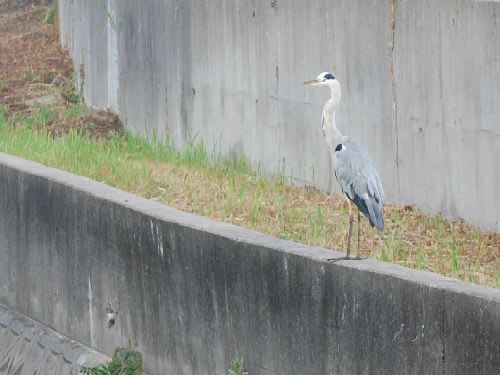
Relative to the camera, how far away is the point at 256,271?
6.88 m

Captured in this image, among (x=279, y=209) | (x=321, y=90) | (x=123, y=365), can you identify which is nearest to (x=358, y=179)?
(x=123, y=365)

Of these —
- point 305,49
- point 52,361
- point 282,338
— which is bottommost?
point 52,361

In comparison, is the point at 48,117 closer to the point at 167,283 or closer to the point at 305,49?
the point at 305,49

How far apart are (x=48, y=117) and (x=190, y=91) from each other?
7.87 feet

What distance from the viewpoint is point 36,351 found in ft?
30.3

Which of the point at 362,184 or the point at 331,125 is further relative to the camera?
the point at 331,125

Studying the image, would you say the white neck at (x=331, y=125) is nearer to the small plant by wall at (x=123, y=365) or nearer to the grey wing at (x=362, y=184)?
the grey wing at (x=362, y=184)

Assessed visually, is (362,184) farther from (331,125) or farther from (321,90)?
(321,90)

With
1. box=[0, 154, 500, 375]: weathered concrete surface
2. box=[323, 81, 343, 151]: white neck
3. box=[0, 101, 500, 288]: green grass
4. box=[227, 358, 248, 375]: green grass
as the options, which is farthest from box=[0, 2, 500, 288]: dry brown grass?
box=[227, 358, 248, 375]: green grass

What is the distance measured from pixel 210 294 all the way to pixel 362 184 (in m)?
0.96

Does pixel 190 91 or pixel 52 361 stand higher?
pixel 190 91

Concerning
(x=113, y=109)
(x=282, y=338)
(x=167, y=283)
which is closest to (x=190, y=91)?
(x=113, y=109)

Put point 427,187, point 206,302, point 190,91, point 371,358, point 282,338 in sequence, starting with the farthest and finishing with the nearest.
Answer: point 190,91 → point 427,187 → point 206,302 → point 282,338 → point 371,358

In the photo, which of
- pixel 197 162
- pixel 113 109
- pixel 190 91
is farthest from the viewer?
pixel 113 109
